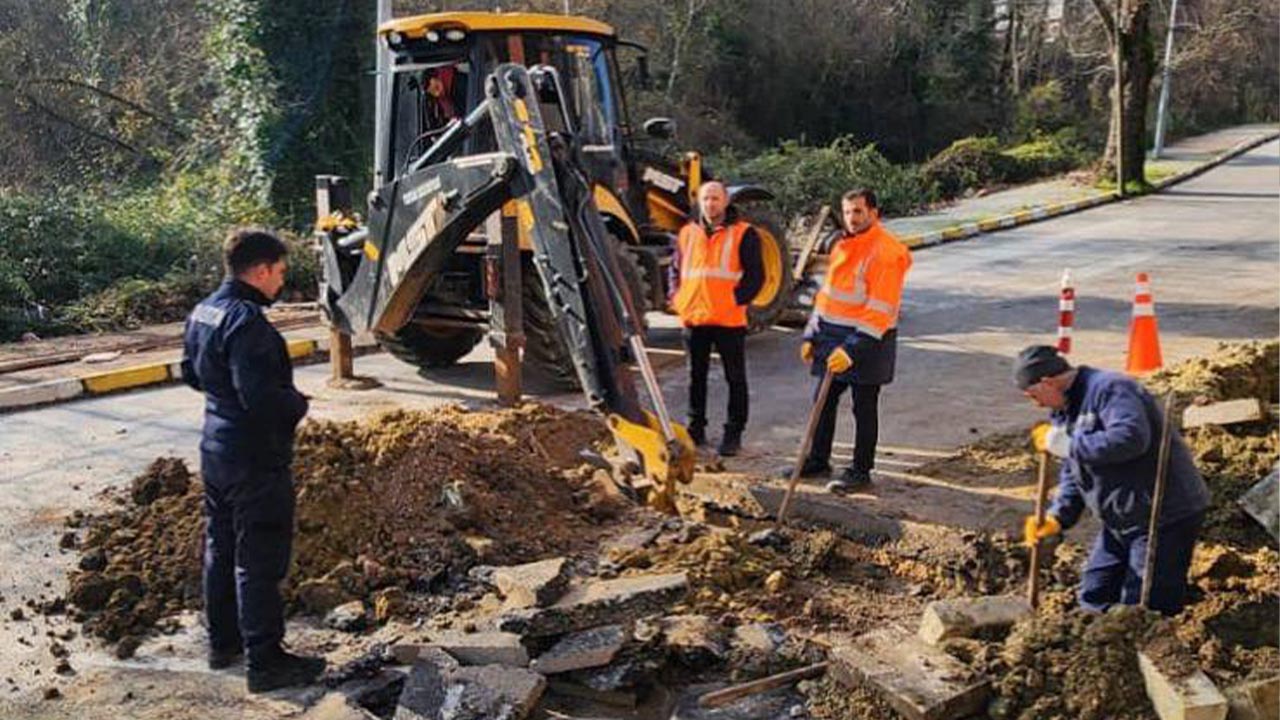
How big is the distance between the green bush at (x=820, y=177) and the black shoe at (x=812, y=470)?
13.6 meters

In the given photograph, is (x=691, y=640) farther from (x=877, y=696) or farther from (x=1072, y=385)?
(x=1072, y=385)

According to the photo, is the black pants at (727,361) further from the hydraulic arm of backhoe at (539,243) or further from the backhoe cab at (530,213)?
the hydraulic arm of backhoe at (539,243)

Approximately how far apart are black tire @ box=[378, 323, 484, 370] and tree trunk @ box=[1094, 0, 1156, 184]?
19005 mm

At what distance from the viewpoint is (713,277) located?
756 centimetres

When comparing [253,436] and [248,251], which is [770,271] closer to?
[248,251]

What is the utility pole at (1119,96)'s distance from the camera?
80.8 ft

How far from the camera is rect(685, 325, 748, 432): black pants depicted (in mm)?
7695

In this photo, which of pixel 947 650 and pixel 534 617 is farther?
pixel 534 617

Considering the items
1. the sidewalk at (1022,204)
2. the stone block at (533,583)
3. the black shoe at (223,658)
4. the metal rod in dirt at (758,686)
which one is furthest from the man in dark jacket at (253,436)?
the sidewalk at (1022,204)

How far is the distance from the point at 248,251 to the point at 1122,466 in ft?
11.7

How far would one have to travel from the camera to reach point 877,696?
4.37 metres

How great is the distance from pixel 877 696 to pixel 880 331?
2.98 metres

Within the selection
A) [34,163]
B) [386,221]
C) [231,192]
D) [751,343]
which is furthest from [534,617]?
[34,163]

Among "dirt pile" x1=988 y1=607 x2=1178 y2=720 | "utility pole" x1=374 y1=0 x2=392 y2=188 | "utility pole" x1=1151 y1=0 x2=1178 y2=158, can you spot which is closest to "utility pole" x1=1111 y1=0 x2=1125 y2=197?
"utility pole" x1=1151 y1=0 x2=1178 y2=158
